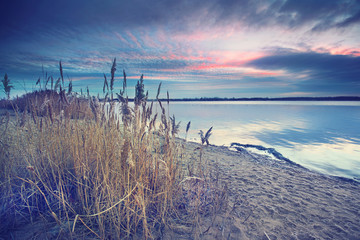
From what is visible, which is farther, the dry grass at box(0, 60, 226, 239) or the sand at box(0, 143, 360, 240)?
the sand at box(0, 143, 360, 240)

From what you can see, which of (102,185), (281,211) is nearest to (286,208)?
(281,211)

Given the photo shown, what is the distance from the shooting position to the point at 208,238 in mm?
2020

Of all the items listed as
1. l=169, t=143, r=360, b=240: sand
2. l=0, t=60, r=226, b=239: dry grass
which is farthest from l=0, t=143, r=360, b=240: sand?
l=0, t=60, r=226, b=239: dry grass

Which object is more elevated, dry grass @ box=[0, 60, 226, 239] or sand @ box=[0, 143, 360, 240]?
dry grass @ box=[0, 60, 226, 239]

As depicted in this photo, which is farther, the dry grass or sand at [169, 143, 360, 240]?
sand at [169, 143, 360, 240]

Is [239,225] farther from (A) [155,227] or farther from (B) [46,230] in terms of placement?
(B) [46,230]

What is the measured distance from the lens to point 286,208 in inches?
115

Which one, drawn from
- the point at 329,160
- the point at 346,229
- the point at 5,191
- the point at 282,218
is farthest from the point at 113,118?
the point at 329,160

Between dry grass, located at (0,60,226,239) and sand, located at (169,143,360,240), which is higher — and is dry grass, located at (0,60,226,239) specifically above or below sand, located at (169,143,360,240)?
above

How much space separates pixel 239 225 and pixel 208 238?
0.53 meters

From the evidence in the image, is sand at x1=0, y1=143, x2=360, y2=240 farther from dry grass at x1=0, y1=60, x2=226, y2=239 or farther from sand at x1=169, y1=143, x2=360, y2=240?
dry grass at x1=0, y1=60, x2=226, y2=239

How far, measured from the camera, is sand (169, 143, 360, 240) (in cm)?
228

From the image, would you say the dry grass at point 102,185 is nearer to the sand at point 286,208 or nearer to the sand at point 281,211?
the sand at point 281,211

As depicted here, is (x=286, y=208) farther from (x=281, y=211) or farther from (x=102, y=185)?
(x=102, y=185)
